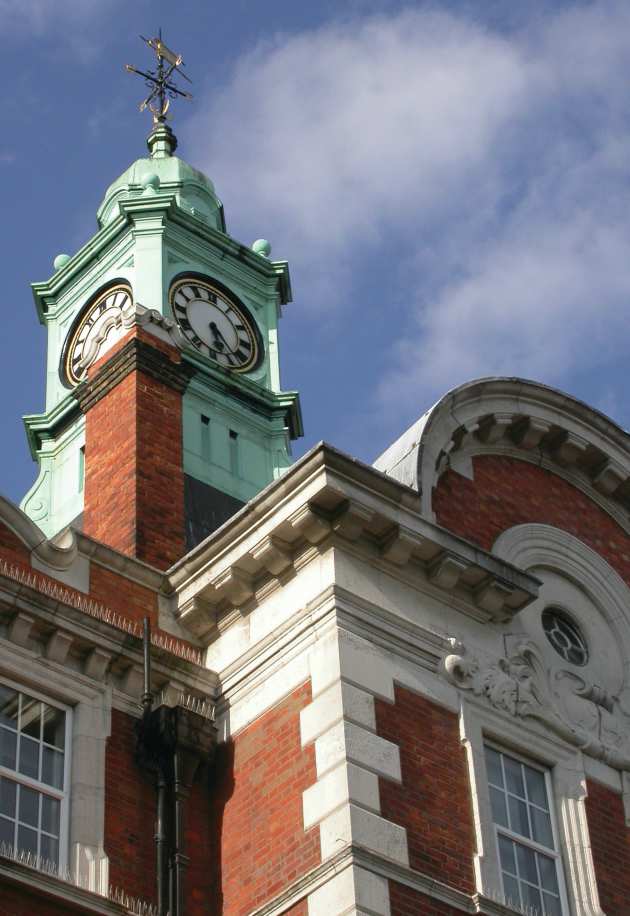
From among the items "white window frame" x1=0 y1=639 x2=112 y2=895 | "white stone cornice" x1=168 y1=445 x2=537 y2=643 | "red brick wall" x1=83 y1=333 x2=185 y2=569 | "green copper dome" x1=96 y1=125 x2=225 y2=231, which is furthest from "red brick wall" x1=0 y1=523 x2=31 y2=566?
"green copper dome" x1=96 y1=125 x2=225 y2=231

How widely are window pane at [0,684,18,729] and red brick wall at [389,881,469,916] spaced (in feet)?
11.5

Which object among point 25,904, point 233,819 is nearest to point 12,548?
point 233,819

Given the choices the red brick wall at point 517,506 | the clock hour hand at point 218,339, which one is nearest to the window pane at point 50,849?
the red brick wall at point 517,506

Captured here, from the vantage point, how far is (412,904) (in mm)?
15406

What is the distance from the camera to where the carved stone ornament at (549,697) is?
17.6 metres

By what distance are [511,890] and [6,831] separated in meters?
4.35

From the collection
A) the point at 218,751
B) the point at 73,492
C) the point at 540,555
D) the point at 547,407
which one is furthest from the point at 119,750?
the point at 73,492

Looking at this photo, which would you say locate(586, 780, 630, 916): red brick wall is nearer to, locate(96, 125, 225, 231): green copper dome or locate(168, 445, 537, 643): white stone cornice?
locate(168, 445, 537, 643): white stone cornice

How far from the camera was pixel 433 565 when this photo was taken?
1784cm

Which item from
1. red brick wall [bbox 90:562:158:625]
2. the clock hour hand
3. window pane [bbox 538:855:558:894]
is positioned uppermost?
the clock hour hand

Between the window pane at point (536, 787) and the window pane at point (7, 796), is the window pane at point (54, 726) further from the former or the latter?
the window pane at point (536, 787)

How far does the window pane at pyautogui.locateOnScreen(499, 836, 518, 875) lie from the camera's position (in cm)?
1672

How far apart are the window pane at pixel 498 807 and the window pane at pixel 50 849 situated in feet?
12.6

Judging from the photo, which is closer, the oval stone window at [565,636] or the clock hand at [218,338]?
the oval stone window at [565,636]
